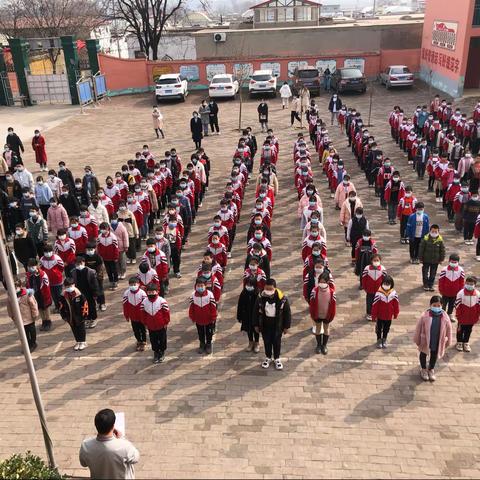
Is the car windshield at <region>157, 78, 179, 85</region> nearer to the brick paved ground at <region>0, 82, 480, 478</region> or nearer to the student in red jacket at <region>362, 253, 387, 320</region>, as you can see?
the brick paved ground at <region>0, 82, 480, 478</region>

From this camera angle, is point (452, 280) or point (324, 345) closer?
point (324, 345)

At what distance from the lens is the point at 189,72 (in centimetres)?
3425

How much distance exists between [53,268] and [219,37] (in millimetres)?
29677

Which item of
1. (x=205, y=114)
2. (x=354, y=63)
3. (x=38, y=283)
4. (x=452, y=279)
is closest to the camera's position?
(x=452, y=279)

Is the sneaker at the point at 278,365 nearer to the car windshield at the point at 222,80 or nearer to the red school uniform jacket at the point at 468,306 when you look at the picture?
the red school uniform jacket at the point at 468,306

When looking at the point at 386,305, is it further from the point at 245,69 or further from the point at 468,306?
the point at 245,69

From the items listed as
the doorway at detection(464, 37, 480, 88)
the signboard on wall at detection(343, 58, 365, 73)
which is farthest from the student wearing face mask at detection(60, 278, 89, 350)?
the signboard on wall at detection(343, 58, 365, 73)

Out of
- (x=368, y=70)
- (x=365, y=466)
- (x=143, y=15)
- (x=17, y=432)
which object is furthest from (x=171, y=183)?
(x=143, y=15)

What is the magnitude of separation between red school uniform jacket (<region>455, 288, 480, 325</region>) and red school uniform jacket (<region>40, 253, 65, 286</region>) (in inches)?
271

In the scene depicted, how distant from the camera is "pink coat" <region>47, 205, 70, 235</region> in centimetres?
1220

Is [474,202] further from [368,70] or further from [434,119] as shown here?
[368,70]

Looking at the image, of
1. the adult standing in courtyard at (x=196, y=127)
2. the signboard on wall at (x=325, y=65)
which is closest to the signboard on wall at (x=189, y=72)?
the signboard on wall at (x=325, y=65)

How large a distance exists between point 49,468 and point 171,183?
35.1ft

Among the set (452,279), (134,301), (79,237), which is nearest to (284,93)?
(79,237)
